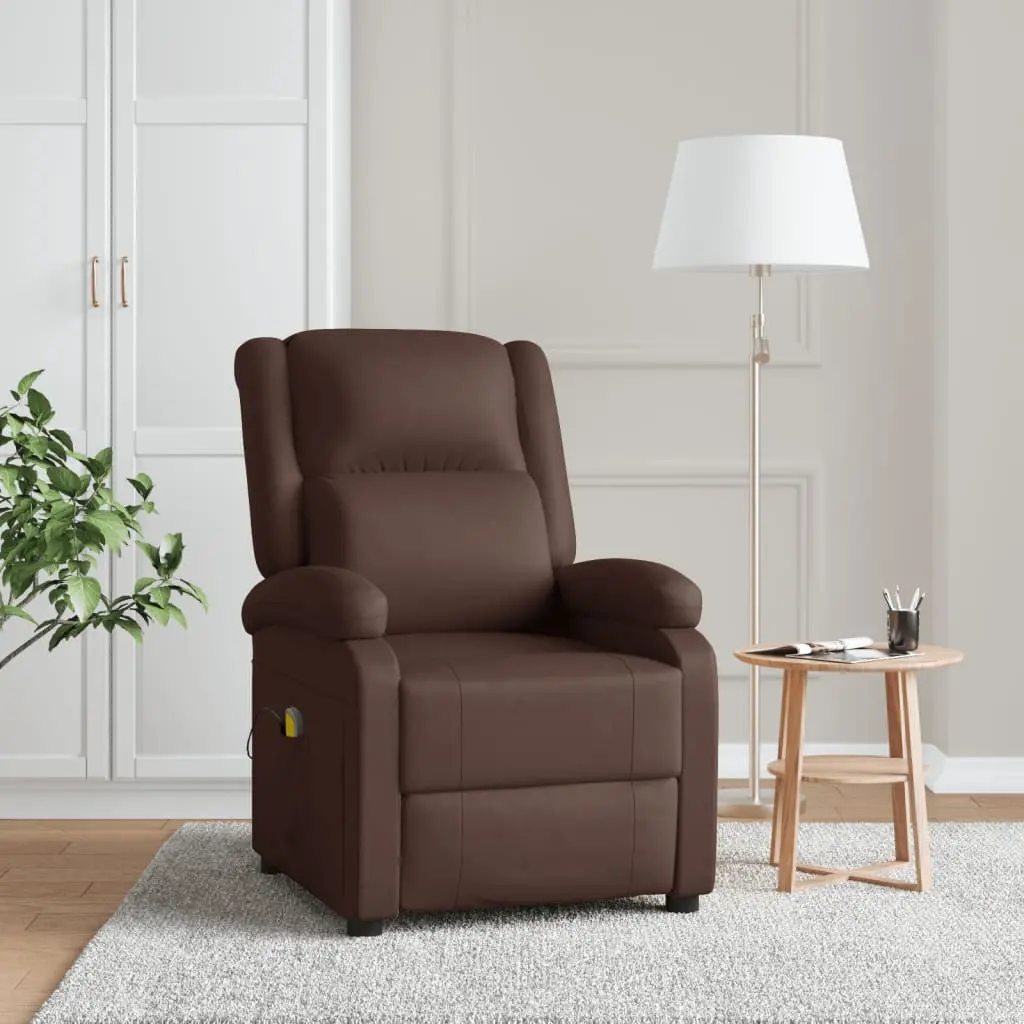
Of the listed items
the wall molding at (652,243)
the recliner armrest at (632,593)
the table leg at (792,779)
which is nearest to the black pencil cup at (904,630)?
the table leg at (792,779)

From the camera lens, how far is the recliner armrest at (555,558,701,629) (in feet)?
9.18

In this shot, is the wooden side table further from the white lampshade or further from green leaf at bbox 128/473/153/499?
green leaf at bbox 128/473/153/499

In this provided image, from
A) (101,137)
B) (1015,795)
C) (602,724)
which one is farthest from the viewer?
(1015,795)

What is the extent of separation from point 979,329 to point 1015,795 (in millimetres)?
1209

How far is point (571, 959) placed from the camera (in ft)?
8.14

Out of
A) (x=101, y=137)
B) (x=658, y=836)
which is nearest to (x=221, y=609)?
(x=101, y=137)

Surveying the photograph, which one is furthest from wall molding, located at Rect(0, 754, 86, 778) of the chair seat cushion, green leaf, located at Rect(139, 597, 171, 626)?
the chair seat cushion

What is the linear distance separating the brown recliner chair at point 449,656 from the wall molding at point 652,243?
77 cm

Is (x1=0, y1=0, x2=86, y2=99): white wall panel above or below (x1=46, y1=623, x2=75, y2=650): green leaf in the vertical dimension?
above

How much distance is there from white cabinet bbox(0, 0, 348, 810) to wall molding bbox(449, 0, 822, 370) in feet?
1.61

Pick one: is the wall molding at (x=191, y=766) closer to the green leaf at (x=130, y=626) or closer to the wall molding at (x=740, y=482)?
the green leaf at (x=130, y=626)

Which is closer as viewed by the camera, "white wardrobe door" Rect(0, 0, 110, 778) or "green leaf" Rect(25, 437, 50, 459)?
"green leaf" Rect(25, 437, 50, 459)

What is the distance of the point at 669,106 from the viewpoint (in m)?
4.12

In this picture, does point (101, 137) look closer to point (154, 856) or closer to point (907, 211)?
point (154, 856)
